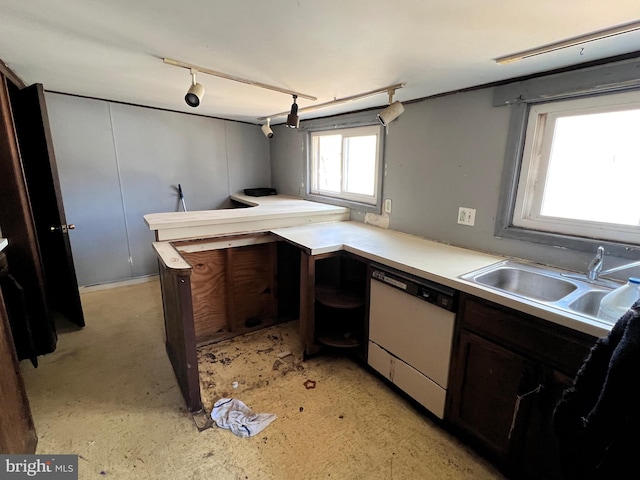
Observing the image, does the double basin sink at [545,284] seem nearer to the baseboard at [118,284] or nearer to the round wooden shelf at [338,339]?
the round wooden shelf at [338,339]

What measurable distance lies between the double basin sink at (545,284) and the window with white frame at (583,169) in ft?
0.83

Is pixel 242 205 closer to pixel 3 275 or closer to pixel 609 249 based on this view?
pixel 3 275

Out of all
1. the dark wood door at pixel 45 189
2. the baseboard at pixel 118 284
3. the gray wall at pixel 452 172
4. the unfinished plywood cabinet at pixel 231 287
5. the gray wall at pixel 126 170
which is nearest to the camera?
the gray wall at pixel 452 172

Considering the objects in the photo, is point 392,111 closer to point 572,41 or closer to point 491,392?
point 572,41

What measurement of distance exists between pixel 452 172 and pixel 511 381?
4.35ft

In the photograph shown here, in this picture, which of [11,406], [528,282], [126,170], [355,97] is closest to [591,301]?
[528,282]

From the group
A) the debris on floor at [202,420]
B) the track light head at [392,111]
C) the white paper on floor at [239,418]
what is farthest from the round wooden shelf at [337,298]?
the track light head at [392,111]

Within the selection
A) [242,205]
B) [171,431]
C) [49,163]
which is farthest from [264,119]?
[171,431]

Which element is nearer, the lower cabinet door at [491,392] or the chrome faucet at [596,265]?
the lower cabinet door at [491,392]

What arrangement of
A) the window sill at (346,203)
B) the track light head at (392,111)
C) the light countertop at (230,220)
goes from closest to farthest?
the track light head at (392,111), the light countertop at (230,220), the window sill at (346,203)

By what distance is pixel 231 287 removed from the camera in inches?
97.0

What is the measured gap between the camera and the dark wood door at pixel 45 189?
2225mm

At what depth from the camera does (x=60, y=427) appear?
64.5 inches

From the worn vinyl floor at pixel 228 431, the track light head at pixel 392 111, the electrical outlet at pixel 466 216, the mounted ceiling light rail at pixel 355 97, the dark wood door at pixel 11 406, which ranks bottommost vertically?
the worn vinyl floor at pixel 228 431
